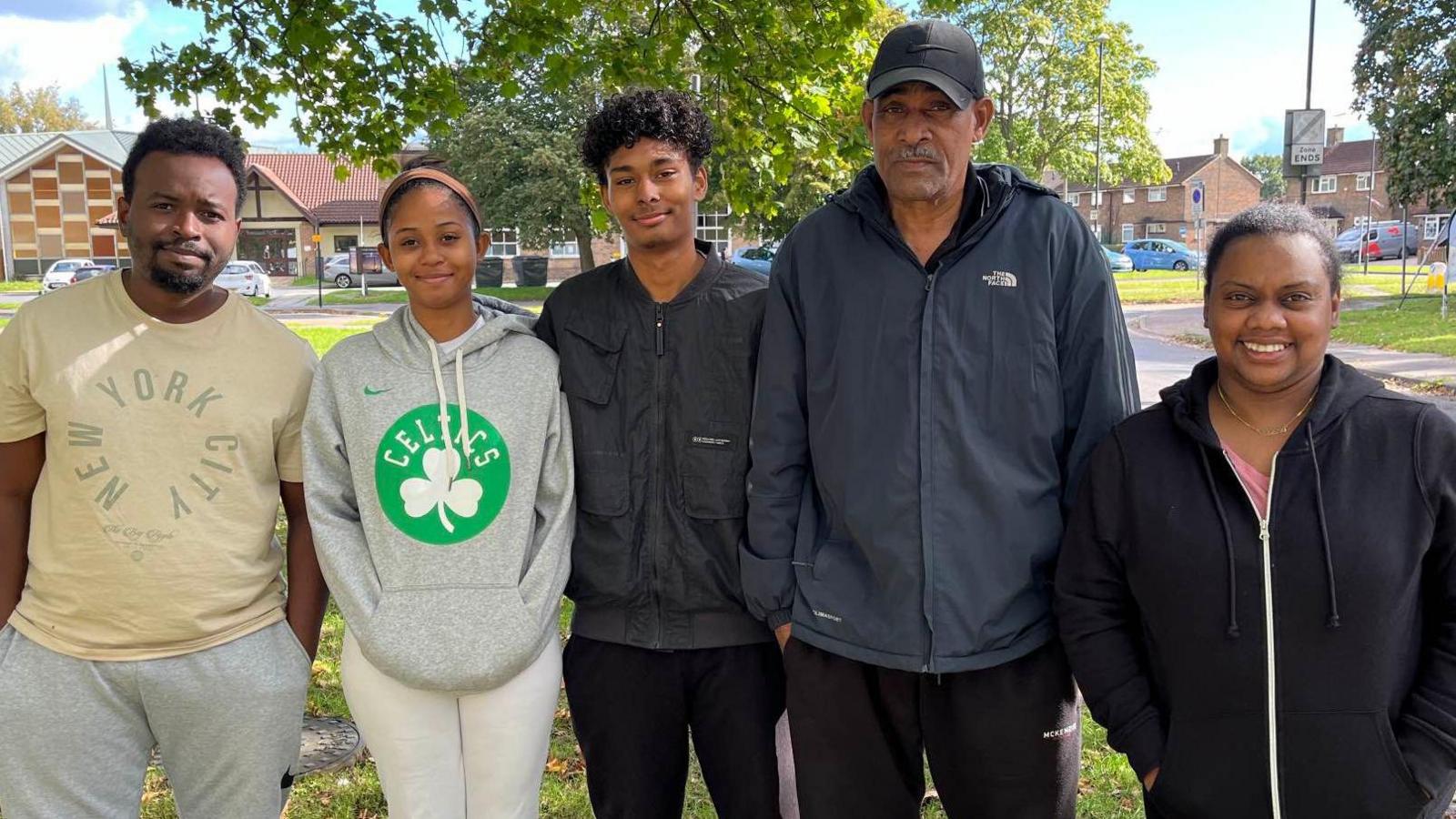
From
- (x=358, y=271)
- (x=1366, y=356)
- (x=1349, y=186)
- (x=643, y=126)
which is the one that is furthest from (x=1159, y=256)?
(x=643, y=126)

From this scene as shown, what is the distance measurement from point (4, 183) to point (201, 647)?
5653cm

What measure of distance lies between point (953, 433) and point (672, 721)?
3.76ft

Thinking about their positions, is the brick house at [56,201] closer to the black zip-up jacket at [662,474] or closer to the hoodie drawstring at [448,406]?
the hoodie drawstring at [448,406]

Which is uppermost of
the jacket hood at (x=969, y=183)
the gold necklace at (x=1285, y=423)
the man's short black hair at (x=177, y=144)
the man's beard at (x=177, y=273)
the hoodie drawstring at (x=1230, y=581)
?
the man's short black hair at (x=177, y=144)

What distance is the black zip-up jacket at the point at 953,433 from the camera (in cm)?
254

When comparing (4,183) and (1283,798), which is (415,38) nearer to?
(1283,798)

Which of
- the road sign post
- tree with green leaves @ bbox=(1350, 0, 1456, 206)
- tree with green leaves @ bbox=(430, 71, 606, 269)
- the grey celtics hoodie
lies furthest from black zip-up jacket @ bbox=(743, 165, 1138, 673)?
tree with green leaves @ bbox=(430, 71, 606, 269)

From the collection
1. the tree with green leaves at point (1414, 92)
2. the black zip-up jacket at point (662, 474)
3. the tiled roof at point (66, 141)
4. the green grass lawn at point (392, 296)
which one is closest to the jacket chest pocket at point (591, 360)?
the black zip-up jacket at point (662, 474)

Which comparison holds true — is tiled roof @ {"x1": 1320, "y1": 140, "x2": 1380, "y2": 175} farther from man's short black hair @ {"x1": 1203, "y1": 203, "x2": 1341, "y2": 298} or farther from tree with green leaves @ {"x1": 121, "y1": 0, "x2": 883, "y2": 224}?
man's short black hair @ {"x1": 1203, "y1": 203, "x2": 1341, "y2": 298}

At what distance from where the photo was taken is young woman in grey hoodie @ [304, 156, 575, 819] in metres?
2.62

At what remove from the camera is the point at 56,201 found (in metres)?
48.8

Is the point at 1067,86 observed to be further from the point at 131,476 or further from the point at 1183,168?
the point at 131,476

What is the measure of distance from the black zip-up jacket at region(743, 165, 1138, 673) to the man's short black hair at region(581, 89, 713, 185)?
635mm

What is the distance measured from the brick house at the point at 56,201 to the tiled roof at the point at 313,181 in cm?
696
